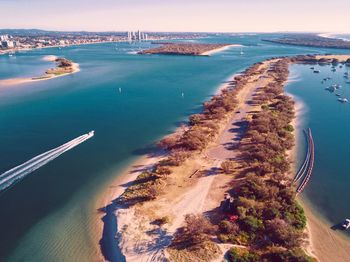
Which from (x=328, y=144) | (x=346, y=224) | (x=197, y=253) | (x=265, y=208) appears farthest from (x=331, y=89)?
(x=197, y=253)

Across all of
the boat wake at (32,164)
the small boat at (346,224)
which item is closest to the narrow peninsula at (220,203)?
the small boat at (346,224)

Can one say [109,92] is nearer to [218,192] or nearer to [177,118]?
[177,118]

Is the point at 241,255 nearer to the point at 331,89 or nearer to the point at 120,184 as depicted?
the point at 120,184

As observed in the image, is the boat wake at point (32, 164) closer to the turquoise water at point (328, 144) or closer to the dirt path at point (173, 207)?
the dirt path at point (173, 207)

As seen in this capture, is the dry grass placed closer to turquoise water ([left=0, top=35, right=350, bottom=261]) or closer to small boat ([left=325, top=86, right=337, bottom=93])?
turquoise water ([left=0, top=35, right=350, bottom=261])

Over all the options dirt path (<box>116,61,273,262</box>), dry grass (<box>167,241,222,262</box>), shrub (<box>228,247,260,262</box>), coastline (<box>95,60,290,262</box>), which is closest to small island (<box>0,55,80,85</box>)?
dirt path (<box>116,61,273,262</box>)
